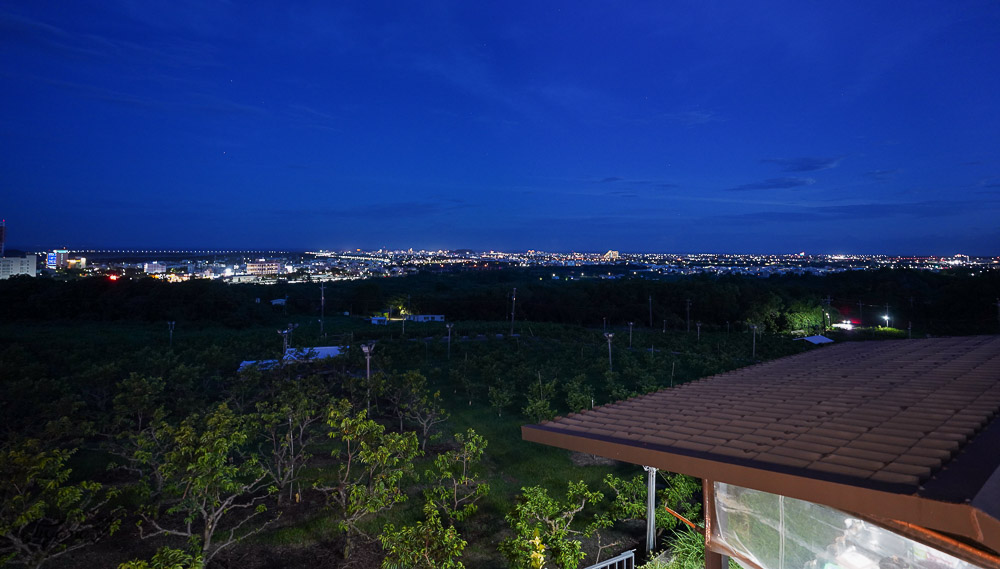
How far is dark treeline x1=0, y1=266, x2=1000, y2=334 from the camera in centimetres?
2873

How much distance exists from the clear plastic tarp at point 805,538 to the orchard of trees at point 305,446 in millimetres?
2031

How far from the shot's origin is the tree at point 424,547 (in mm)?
4512

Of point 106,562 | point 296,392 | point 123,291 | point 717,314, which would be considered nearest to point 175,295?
point 123,291

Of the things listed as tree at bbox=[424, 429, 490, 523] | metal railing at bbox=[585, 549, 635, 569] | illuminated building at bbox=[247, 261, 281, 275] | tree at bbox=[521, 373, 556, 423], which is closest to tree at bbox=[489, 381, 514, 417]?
tree at bbox=[521, 373, 556, 423]

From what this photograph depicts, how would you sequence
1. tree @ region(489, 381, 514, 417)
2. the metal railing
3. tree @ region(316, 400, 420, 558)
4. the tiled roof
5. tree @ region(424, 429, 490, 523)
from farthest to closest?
1. tree @ region(489, 381, 514, 417)
2. tree @ region(424, 429, 490, 523)
3. tree @ region(316, 400, 420, 558)
4. the metal railing
5. the tiled roof

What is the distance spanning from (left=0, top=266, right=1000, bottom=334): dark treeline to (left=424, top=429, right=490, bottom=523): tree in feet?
84.8

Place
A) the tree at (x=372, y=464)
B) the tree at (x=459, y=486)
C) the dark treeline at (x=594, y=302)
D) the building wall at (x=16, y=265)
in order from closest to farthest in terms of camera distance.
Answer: the tree at (x=372, y=464), the tree at (x=459, y=486), the dark treeline at (x=594, y=302), the building wall at (x=16, y=265)

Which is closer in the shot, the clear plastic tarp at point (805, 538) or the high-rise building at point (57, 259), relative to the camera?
the clear plastic tarp at point (805, 538)

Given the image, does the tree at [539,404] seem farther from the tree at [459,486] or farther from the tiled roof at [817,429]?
the tiled roof at [817,429]

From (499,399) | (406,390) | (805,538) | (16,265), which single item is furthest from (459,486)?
(16,265)

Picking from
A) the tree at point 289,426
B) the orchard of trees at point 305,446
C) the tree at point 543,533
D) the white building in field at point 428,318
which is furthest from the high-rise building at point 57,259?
the tree at point 543,533

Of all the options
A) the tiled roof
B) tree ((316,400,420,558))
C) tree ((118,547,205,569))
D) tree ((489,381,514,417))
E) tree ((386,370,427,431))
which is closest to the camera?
the tiled roof

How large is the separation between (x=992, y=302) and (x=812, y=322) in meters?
10.2

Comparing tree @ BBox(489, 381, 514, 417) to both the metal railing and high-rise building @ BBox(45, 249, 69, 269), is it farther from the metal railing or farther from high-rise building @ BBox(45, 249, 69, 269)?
high-rise building @ BBox(45, 249, 69, 269)
